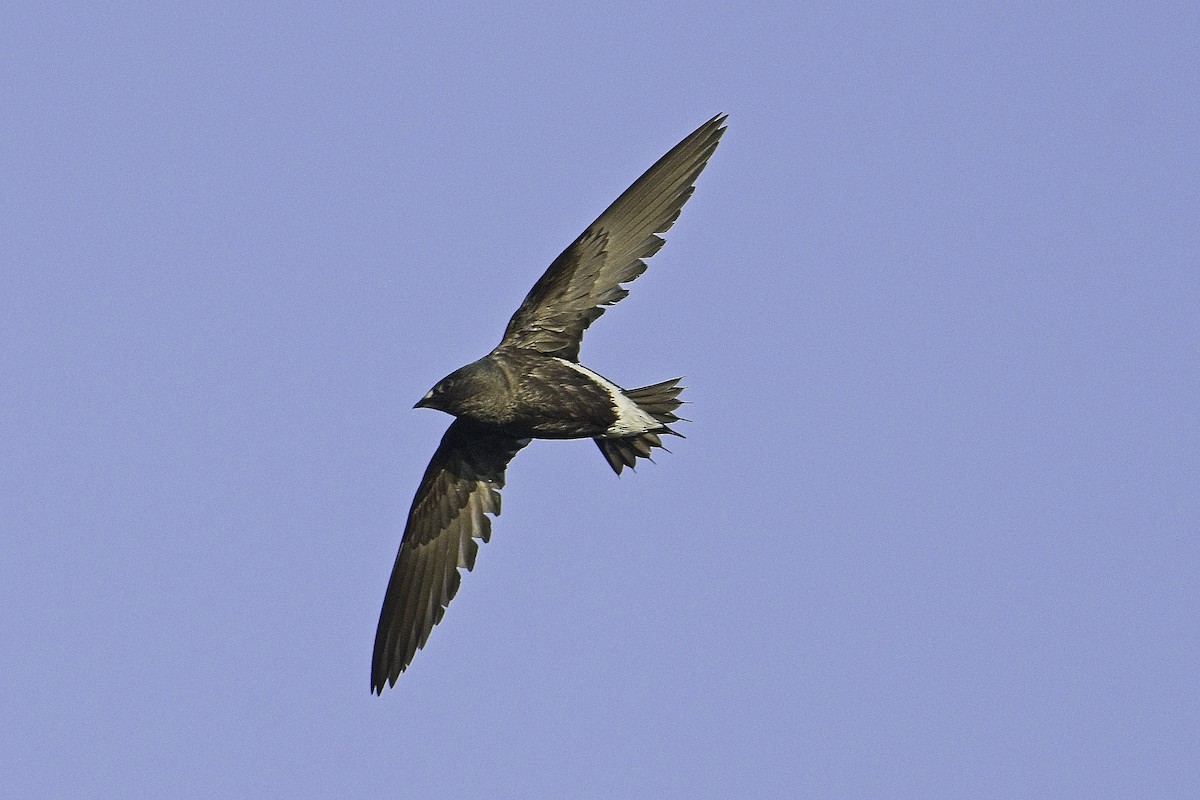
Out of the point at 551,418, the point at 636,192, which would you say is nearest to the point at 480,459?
the point at 551,418

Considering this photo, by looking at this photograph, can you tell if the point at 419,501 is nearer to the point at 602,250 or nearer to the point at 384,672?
the point at 384,672

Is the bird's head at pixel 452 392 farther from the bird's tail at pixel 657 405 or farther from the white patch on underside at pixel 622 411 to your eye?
the bird's tail at pixel 657 405

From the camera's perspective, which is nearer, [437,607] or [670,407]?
[670,407]

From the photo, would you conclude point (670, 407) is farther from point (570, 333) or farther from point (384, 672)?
point (384, 672)

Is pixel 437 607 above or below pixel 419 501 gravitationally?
below

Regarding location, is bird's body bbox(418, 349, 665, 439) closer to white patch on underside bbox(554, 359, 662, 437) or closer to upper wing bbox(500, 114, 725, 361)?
white patch on underside bbox(554, 359, 662, 437)

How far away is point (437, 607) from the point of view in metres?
19.0

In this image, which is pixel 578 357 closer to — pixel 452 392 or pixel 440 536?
pixel 452 392

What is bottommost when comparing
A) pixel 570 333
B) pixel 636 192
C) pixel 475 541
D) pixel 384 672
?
pixel 384 672

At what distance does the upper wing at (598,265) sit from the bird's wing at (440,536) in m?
1.93

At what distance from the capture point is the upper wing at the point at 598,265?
1747 cm

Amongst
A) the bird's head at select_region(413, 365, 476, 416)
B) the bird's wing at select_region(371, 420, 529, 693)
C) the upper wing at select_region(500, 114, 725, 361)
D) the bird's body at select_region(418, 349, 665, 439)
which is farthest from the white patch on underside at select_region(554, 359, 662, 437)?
the bird's wing at select_region(371, 420, 529, 693)

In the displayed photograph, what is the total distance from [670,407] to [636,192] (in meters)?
2.20

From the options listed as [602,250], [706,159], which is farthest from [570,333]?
[706,159]
